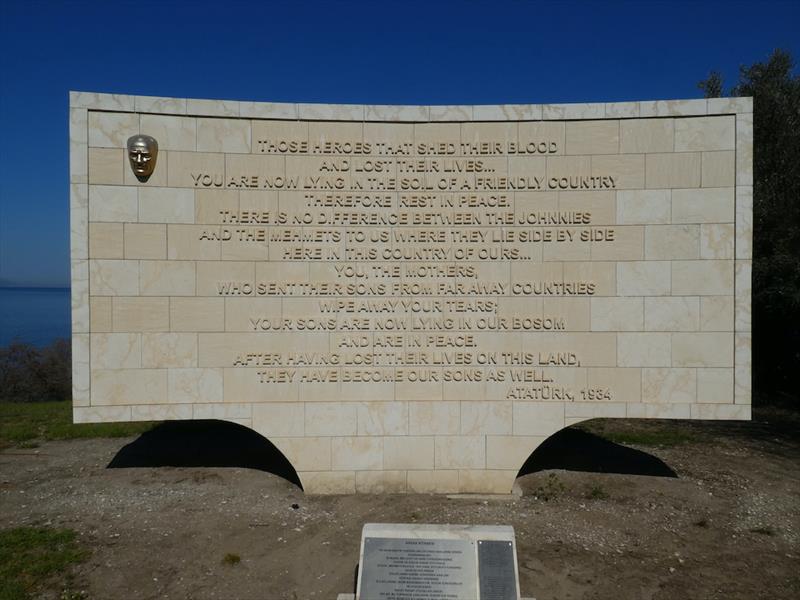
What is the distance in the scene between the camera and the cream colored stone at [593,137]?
8.48 m

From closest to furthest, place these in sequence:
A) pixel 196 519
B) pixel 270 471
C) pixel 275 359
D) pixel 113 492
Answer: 1. pixel 196 519
2. pixel 275 359
3. pixel 113 492
4. pixel 270 471

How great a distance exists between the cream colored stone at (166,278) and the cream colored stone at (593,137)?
688cm

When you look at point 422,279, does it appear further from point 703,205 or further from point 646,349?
point 703,205

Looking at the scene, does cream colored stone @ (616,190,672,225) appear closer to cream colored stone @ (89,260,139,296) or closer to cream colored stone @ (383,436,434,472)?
cream colored stone @ (383,436,434,472)

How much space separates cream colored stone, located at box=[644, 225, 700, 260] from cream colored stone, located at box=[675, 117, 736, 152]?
1.36 metres

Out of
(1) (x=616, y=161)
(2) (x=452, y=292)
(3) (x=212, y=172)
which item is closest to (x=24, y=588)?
(3) (x=212, y=172)

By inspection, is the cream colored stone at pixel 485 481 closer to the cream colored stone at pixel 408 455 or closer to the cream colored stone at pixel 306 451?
the cream colored stone at pixel 408 455

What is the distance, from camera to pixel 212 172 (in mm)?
8438

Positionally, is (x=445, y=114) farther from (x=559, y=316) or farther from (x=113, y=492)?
(x=113, y=492)

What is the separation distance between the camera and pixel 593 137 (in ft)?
27.9

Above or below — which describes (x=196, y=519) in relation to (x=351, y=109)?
below

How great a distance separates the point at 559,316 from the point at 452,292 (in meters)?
1.91

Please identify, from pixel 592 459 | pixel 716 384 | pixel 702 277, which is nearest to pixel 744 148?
pixel 702 277

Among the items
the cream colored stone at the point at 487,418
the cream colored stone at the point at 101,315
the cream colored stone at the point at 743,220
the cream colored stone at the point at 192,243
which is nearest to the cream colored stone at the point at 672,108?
the cream colored stone at the point at 743,220
